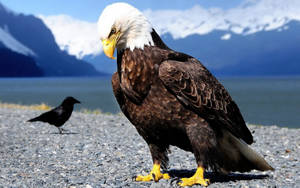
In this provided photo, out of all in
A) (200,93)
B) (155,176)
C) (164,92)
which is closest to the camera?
(164,92)

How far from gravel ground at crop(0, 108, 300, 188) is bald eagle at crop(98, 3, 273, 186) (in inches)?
31.3

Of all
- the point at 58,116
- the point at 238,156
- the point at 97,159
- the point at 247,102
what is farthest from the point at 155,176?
the point at 247,102

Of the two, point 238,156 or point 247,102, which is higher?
point 247,102

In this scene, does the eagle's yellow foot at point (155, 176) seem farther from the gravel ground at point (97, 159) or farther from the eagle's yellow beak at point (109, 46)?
the eagle's yellow beak at point (109, 46)

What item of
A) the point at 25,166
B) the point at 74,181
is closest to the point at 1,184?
the point at 74,181

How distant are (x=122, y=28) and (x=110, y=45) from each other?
263 millimetres

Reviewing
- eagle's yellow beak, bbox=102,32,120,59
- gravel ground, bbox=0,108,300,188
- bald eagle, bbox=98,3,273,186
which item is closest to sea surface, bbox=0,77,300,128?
gravel ground, bbox=0,108,300,188

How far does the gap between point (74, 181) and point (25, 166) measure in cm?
172

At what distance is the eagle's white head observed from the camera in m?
4.86

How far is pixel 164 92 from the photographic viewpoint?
17.1 feet

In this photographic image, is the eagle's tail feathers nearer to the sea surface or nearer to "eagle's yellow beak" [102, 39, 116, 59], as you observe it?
"eagle's yellow beak" [102, 39, 116, 59]

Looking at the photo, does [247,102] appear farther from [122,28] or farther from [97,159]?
[122,28]

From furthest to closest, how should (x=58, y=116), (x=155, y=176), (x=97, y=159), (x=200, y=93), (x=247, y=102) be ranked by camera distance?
(x=247, y=102) < (x=58, y=116) < (x=97, y=159) < (x=155, y=176) < (x=200, y=93)

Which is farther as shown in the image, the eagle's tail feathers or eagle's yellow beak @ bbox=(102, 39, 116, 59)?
the eagle's tail feathers
